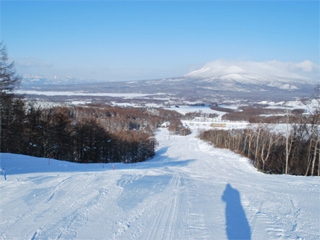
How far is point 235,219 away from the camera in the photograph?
4961 mm

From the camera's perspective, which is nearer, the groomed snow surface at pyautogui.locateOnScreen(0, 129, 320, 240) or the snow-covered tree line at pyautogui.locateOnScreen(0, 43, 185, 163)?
the groomed snow surface at pyautogui.locateOnScreen(0, 129, 320, 240)

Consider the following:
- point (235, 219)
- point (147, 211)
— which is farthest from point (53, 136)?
point (235, 219)

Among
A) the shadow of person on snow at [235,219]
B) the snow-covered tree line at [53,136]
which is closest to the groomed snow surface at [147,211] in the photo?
the shadow of person on snow at [235,219]

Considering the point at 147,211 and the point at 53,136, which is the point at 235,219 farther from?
the point at 53,136

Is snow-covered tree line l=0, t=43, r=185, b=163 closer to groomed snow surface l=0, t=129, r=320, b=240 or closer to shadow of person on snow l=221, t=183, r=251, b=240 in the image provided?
groomed snow surface l=0, t=129, r=320, b=240

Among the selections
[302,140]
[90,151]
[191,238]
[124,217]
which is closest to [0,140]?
[90,151]

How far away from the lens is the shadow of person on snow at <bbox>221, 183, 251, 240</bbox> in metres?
4.32

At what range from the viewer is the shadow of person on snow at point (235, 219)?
4324 millimetres

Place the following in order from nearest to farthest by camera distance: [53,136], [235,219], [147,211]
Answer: [235,219] < [147,211] < [53,136]

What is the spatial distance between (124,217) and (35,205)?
1.97 metres

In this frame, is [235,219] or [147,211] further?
[147,211]

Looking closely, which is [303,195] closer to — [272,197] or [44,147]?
[272,197]

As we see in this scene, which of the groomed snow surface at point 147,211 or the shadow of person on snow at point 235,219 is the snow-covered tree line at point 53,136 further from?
the shadow of person on snow at point 235,219

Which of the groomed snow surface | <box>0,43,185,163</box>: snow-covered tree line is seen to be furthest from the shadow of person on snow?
<box>0,43,185,163</box>: snow-covered tree line
